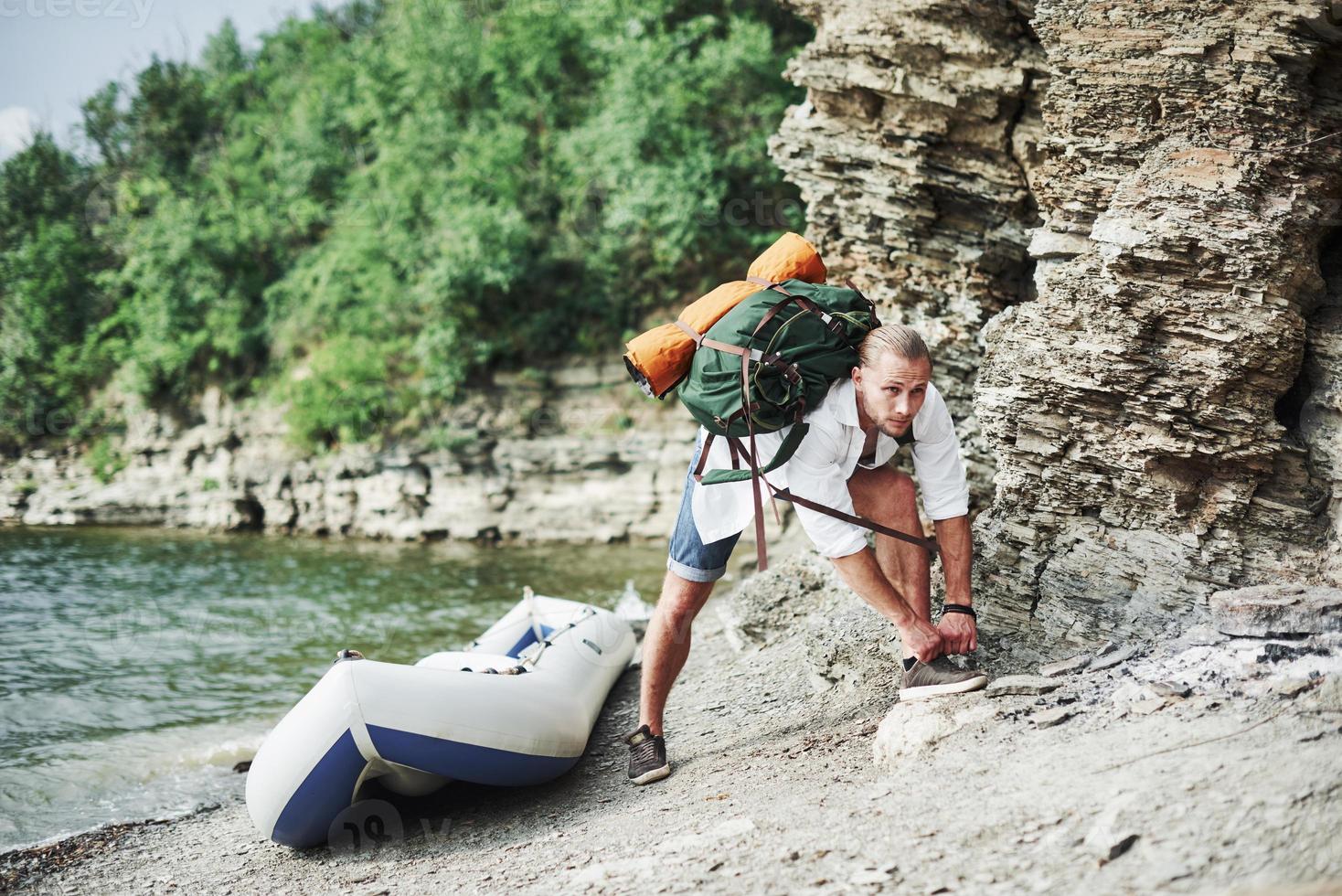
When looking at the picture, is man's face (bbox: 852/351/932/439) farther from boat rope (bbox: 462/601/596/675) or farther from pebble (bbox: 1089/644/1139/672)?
boat rope (bbox: 462/601/596/675)

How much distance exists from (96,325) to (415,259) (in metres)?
11.9

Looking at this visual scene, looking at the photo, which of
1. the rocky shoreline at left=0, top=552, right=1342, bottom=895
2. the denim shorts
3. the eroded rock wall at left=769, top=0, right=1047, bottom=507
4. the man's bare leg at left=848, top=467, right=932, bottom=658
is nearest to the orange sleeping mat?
the denim shorts

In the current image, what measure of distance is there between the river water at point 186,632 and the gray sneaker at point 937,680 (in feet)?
16.3

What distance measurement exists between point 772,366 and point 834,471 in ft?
1.75

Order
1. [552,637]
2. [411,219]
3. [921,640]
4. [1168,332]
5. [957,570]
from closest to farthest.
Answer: [921,640] → [957,570] → [1168,332] → [552,637] → [411,219]

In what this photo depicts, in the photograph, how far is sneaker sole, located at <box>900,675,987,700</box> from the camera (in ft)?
13.1

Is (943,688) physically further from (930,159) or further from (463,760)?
(930,159)

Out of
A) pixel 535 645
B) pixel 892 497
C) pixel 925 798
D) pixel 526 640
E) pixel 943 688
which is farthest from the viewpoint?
pixel 526 640

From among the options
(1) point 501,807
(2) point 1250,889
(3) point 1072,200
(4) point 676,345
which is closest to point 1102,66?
(3) point 1072,200

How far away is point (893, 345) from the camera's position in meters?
3.93

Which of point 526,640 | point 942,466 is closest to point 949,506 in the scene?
point 942,466

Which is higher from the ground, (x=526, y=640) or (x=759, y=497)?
(x=759, y=497)

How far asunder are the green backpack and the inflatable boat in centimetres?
156

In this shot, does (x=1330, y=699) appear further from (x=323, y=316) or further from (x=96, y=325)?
(x=96, y=325)
